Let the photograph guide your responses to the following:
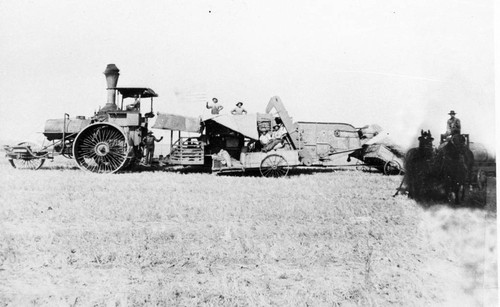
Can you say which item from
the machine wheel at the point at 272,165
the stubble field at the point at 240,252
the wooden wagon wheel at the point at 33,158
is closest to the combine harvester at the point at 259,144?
the machine wheel at the point at 272,165

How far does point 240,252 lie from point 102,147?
7.25m

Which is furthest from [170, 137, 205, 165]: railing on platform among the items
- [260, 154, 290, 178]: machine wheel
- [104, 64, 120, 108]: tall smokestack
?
[104, 64, 120, 108]: tall smokestack

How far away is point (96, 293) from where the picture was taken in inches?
116

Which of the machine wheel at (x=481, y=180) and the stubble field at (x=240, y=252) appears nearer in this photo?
the stubble field at (x=240, y=252)

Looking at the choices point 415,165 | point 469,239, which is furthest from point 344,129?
point 469,239

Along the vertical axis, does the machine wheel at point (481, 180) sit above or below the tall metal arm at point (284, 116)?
below

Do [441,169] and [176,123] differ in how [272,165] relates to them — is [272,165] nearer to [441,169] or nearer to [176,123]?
[176,123]

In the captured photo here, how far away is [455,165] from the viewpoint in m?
5.68

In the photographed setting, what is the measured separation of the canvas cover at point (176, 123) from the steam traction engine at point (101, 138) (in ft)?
3.25

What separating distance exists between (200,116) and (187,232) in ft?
18.7

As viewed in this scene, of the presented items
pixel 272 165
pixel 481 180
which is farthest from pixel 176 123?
pixel 481 180

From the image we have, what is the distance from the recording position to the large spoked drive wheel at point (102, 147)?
31.6ft

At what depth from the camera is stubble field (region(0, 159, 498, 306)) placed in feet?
9.75

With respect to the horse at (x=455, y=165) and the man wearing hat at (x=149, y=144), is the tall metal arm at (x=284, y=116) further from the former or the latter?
the horse at (x=455, y=165)
